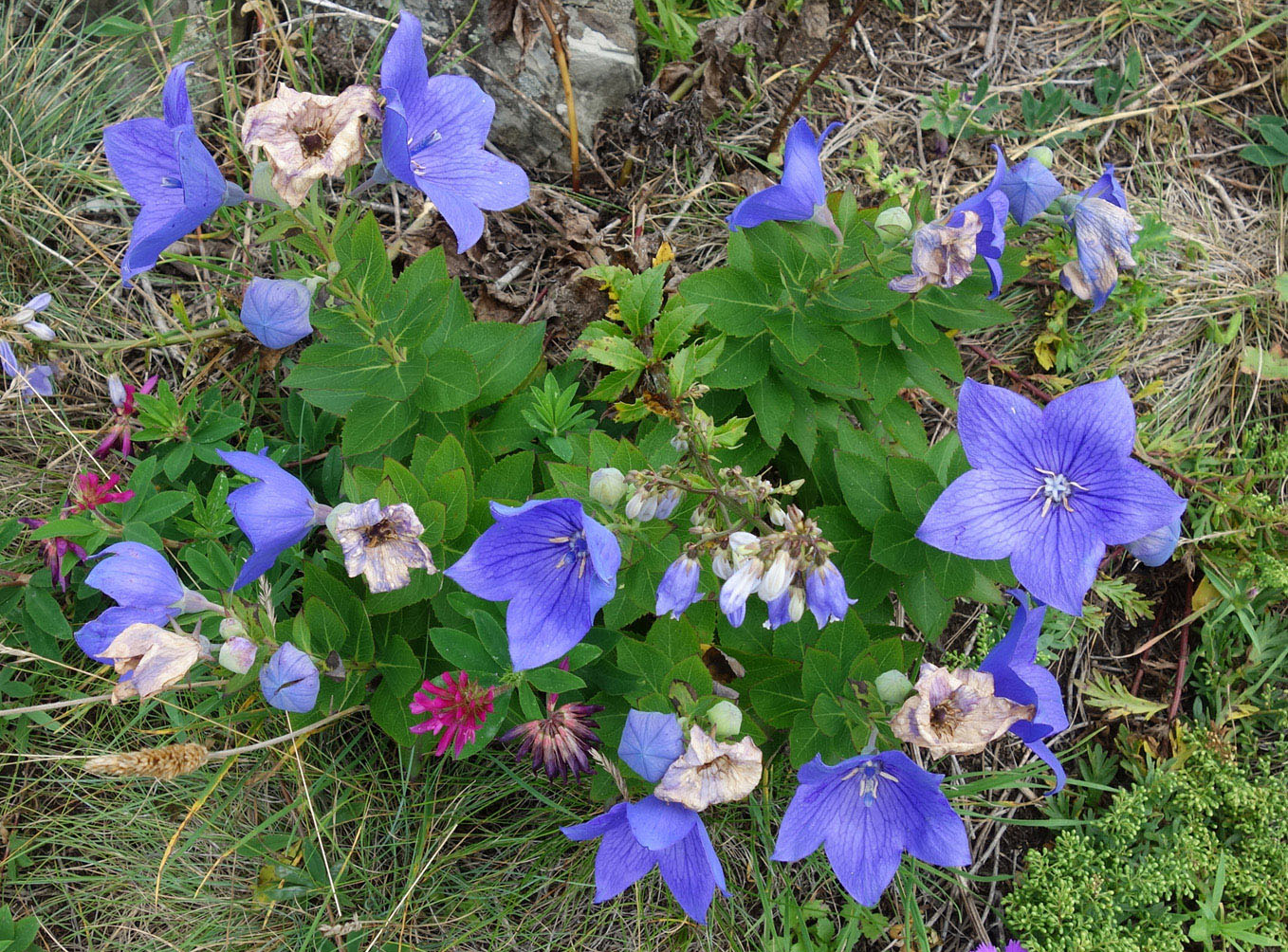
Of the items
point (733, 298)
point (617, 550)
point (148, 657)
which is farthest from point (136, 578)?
point (733, 298)

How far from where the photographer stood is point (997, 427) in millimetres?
2043

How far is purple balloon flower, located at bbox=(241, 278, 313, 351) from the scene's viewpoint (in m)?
2.20

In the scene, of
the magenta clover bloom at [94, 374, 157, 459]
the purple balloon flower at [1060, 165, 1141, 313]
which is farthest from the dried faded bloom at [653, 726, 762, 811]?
the magenta clover bloom at [94, 374, 157, 459]

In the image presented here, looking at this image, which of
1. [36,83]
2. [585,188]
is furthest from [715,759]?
[36,83]

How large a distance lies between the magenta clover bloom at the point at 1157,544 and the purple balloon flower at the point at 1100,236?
0.71 m

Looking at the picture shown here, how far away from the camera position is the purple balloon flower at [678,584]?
6.13 feet

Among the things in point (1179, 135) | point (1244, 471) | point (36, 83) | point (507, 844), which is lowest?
point (507, 844)

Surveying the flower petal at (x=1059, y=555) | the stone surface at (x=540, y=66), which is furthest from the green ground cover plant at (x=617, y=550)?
the stone surface at (x=540, y=66)

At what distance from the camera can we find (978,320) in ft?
8.42

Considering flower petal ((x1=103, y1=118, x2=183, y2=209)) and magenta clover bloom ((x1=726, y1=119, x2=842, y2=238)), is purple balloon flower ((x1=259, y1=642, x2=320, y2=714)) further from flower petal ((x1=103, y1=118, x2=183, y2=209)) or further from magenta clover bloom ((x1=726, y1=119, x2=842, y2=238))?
magenta clover bloom ((x1=726, y1=119, x2=842, y2=238))

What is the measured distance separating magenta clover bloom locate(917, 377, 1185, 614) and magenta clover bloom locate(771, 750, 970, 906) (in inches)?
20.8

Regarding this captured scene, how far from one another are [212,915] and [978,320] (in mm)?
3004

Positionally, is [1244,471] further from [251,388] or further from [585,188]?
[251,388]

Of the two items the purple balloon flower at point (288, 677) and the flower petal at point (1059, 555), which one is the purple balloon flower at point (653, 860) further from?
the flower petal at point (1059, 555)
